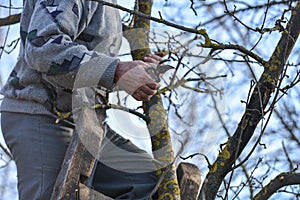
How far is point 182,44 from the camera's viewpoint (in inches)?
102

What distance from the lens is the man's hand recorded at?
7.48 ft

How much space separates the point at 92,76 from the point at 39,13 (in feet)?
0.90

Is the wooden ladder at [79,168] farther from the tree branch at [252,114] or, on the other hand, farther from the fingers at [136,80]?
the tree branch at [252,114]

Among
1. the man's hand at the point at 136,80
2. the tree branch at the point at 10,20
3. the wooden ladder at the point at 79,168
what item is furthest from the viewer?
the tree branch at the point at 10,20

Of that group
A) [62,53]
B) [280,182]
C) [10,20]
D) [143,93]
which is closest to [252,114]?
[280,182]

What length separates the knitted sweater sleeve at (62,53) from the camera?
2.32 m

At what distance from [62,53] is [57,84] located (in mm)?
127

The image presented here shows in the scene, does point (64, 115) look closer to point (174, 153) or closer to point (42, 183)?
point (42, 183)

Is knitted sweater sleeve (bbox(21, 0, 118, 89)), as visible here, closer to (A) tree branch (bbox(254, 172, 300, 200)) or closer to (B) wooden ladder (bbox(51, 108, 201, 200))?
(B) wooden ladder (bbox(51, 108, 201, 200))

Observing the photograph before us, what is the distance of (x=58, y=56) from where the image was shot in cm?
233

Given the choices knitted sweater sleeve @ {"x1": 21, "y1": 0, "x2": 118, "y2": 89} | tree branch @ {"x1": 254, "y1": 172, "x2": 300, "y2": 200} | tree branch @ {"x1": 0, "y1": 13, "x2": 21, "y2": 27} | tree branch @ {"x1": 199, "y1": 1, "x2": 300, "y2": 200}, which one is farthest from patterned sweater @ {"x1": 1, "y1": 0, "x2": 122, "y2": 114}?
tree branch @ {"x1": 0, "y1": 13, "x2": 21, "y2": 27}

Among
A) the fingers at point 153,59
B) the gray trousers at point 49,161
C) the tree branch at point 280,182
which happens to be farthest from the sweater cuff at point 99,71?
the tree branch at point 280,182

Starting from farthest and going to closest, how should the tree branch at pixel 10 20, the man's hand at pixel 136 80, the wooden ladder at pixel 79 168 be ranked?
1. the tree branch at pixel 10 20
2. the man's hand at pixel 136 80
3. the wooden ladder at pixel 79 168

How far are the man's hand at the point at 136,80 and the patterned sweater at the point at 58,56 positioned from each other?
0.03 metres
